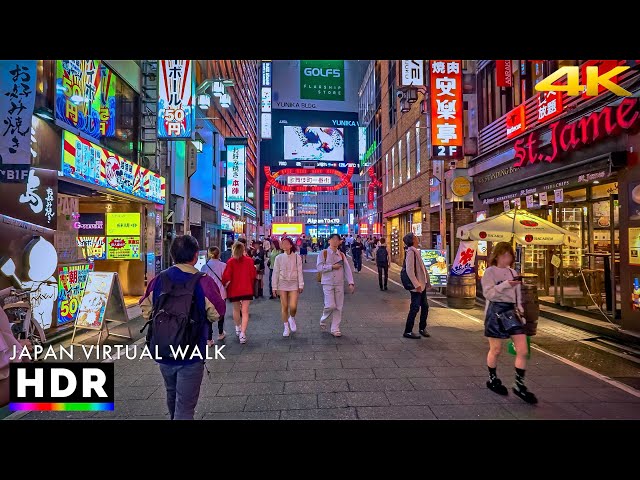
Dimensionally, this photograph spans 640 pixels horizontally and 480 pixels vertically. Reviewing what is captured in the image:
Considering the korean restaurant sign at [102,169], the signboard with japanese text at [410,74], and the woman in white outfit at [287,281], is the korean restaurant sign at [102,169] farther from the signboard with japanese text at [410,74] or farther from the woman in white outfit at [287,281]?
the signboard with japanese text at [410,74]

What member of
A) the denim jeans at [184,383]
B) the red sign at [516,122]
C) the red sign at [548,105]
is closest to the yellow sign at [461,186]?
the red sign at [516,122]

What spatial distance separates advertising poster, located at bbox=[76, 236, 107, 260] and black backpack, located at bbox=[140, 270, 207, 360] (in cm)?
1034

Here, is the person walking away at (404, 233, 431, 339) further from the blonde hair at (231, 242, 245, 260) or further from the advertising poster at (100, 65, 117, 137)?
the advertising poster at (100, 65, 117, 137)

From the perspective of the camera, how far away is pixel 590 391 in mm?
4395

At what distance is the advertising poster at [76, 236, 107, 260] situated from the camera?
1159 cm

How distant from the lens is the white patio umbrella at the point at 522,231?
774 centimetres

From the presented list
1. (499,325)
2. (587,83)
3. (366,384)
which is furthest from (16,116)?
(587,83)

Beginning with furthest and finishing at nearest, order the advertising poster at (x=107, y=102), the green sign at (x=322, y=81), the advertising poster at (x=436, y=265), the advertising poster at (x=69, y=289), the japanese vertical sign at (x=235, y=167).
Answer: the japanese vertical sign at (x=235, y=167), the green sign at (x=322, y=81), the advertising poster at (x=436, y=265), the advertising poster at (x=107, y=102), the advertising poster at (x=69, y=289)

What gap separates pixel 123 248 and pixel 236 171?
1657 cm

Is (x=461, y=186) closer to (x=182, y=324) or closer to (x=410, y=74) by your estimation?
(x=410, y=74)

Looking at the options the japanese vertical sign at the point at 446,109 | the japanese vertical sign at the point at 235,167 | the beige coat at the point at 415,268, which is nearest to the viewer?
the beige coat at the point at 415,268

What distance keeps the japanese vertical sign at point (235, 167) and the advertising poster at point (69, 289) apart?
2039cm

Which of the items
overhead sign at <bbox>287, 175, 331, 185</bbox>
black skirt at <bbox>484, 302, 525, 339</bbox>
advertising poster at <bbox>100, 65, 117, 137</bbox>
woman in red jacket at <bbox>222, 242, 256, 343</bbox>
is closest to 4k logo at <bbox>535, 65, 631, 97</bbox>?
black skirt at <bbox>484, 302, 525, 339</bbox>

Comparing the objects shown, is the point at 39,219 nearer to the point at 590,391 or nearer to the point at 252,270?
the point at 252,270
